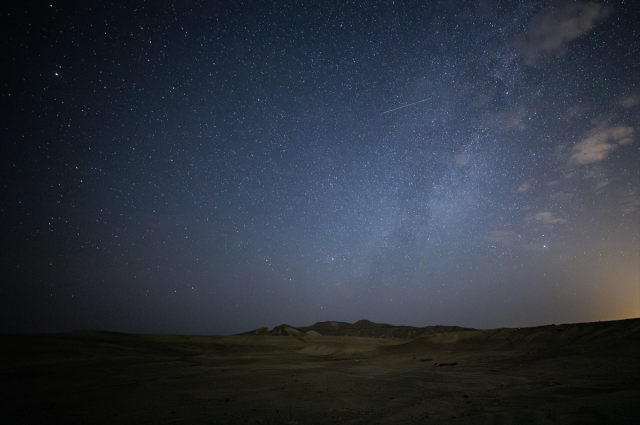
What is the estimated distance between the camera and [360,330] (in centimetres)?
7512

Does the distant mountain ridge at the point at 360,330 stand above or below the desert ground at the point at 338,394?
below

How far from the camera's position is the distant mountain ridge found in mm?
59844

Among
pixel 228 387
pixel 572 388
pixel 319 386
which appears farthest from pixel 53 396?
pixel 572 388

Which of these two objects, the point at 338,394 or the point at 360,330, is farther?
the point at 360,330

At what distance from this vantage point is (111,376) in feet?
34.4

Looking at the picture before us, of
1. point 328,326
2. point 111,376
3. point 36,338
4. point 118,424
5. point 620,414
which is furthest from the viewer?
point 328,326

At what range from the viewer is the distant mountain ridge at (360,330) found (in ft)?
196

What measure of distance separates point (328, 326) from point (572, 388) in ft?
266

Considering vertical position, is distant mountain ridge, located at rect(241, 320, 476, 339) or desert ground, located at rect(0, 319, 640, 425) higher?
desert ground, located at rect(0, 319, 640, 425)

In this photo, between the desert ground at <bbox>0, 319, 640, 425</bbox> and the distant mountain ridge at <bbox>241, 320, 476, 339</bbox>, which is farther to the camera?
the distant mountain ridge at <bbox>241, 320, 476, 339</bbox>

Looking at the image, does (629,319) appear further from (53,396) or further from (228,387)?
(53,396)

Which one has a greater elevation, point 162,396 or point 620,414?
point 620,414

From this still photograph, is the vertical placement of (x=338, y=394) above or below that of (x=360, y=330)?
above

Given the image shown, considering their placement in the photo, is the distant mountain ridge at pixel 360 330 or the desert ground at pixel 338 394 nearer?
the desert ground at pixel 338 394
